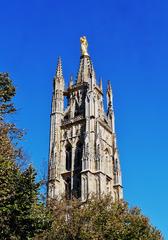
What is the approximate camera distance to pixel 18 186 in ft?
53.5

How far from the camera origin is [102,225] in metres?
25.4

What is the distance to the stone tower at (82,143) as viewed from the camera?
1704 inches

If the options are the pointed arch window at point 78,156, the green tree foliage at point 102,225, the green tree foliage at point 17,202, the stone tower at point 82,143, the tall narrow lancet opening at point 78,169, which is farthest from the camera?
the pointed arch window at point 78,156

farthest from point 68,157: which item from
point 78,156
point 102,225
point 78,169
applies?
point 102,225

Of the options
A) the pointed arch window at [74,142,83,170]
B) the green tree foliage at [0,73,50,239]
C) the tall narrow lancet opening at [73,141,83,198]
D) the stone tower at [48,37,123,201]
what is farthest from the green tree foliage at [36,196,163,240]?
the pointed arch window at [74,142,83,170]

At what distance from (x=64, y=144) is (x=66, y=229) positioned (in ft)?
76.3

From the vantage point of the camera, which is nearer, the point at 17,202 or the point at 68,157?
the point at 17,202

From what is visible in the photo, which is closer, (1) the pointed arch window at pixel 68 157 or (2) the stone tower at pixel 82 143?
(2) the stone tower at pixel 82 143

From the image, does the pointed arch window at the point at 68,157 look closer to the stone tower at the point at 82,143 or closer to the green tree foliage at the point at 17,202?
the stone tower at the point at 82,143

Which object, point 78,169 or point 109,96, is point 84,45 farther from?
point 78,169

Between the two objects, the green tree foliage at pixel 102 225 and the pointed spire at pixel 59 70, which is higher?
the pointed spire at pixel 59 70

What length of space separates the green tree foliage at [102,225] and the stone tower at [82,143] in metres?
14.1

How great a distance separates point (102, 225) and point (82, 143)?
22.1m

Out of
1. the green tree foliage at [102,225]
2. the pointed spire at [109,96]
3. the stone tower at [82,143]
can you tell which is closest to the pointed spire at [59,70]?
the stone tower at [82,143]
